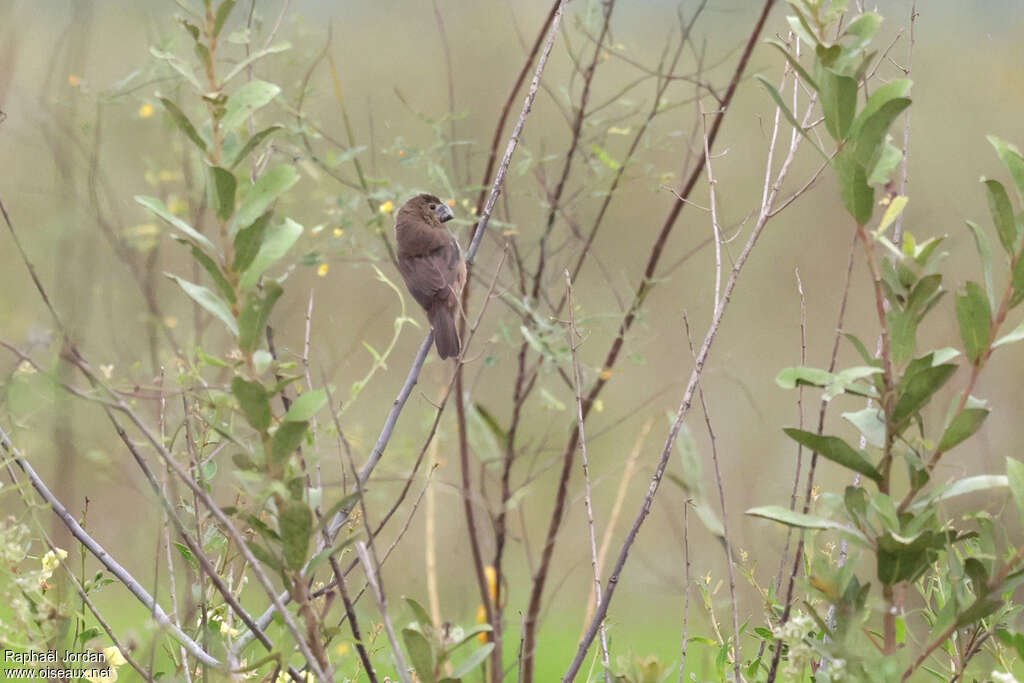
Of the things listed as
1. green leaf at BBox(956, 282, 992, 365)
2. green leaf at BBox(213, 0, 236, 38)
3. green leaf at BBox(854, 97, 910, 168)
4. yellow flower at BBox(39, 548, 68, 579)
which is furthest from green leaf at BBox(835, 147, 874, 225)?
yellow flower at BBox(39, 548, 68, 579)

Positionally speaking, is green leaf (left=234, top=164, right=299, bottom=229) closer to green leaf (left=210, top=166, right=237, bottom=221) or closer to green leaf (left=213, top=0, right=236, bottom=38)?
green leaf (left=210, top=166, right=237, bottom=221)

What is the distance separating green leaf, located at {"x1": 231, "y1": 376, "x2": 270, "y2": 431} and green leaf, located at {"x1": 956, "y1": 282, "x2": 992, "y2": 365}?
2.31 feet

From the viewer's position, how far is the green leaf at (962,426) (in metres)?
1.02

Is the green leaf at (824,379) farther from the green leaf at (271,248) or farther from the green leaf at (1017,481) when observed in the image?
the green leaf at (271,248)

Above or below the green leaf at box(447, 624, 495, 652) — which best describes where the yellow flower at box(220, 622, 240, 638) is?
below

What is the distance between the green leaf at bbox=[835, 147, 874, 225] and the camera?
3.50ft

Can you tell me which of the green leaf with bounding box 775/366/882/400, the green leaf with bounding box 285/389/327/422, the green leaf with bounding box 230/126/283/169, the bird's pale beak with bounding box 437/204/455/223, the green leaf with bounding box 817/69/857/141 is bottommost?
the green leaf with bounding box 285/389/327/422

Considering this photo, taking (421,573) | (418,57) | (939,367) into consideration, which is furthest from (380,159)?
(939,367)

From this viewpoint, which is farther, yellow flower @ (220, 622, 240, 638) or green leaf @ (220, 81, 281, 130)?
yellow flower @ (220, 622, 240, 638)

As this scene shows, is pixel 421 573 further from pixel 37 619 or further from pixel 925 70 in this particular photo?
pixel 925 70

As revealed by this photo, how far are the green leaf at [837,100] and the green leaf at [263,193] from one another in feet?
1.83

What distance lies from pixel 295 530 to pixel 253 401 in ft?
0.44

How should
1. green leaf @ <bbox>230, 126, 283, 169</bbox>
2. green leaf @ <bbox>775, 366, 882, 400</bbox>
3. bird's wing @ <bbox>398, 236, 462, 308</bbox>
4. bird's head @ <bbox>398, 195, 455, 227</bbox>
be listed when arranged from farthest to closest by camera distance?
1. bird's head @ <bbox>398, 195, 455, 227</bbox>
2. bird's wing @ <bbox>398, 236, 462, 308</bbox>
3. green leaf @ <bbox>230, 126, 283, 169</bbox>
4. green leaf @ <bbox>775, 366, 882, 400</bbox>

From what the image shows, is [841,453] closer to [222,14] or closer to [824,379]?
[824,379]
